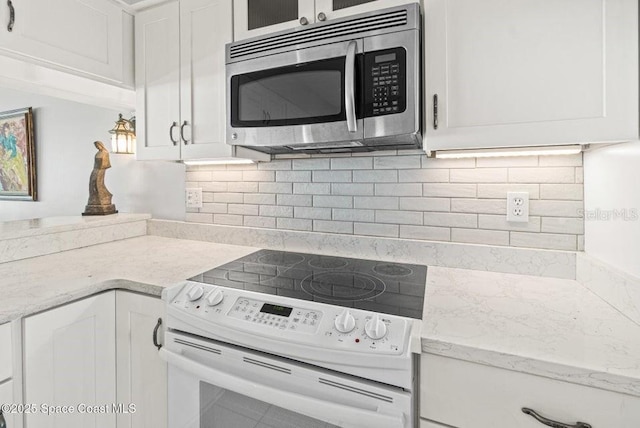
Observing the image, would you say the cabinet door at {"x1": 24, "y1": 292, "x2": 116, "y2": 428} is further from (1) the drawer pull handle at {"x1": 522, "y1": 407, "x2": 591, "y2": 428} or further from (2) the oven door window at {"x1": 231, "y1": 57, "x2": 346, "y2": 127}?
(1) the drawer pull handle at {"x1": 522, "y1": 407, "x2": 591, "y2": 428}

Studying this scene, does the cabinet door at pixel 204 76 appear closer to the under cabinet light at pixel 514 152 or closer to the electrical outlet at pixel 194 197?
the electrical outlet at pixel 194 197

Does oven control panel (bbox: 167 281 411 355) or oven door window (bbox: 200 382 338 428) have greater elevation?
oven control panel (bbox: 167 281 411 355)

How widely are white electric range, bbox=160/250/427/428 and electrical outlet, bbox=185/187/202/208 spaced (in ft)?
2.68

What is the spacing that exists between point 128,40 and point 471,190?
5.91ft

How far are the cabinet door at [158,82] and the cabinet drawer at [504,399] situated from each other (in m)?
1.41

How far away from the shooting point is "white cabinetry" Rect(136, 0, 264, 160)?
1.42 meters

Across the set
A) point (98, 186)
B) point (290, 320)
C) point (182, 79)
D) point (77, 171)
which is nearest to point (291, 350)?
point (290, 320)

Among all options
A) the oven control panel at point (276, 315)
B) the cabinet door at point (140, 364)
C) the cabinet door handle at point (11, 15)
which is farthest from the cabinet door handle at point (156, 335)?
the cabinet door handle at point (11, 15)

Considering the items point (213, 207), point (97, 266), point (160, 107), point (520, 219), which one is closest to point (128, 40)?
point (160, 107)

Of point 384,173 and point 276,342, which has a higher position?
point 384,173

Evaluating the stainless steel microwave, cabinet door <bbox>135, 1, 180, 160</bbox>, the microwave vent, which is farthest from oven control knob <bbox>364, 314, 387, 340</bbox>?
cabinet door <bbox>135, 1, 180, 160</bbox>

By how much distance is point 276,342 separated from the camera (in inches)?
34.1

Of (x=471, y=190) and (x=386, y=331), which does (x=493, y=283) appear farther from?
(x=386, y=331)

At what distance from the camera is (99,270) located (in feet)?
4.25
